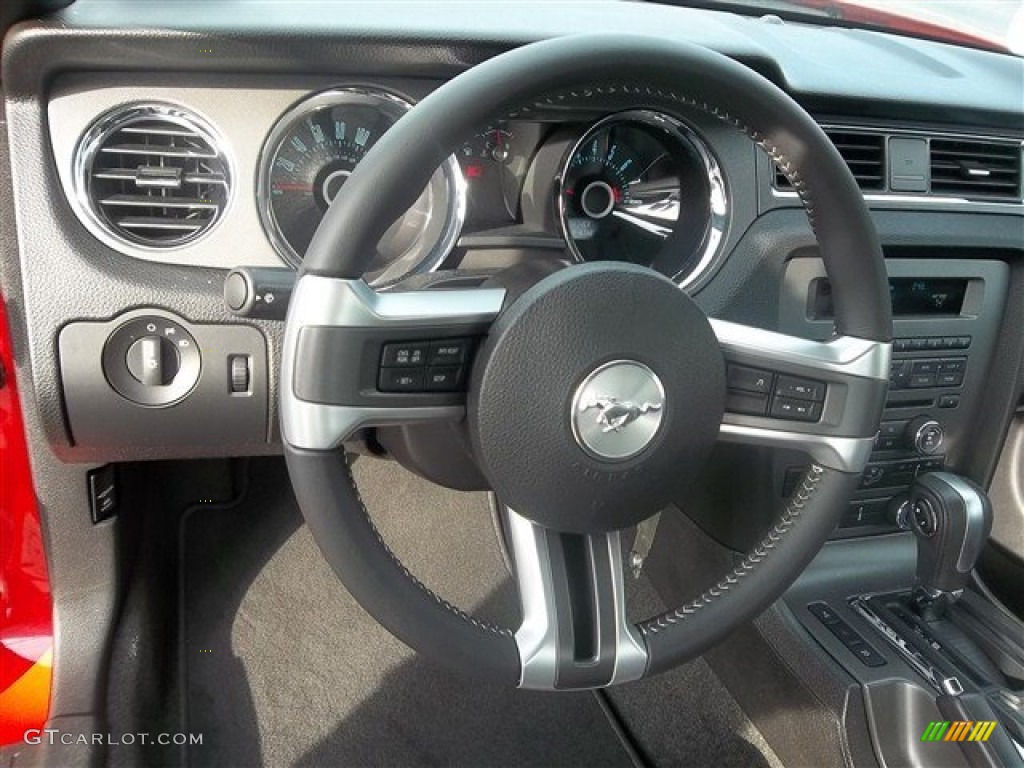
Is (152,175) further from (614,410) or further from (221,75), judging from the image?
(614,410)

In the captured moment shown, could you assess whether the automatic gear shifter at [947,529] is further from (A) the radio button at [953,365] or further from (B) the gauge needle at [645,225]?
(B) the gauge needle at [645,225]

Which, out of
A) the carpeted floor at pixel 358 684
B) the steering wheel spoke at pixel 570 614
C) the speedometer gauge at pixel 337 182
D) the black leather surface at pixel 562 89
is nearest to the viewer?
the black leather surface at pixel 562 89

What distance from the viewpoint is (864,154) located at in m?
1.62

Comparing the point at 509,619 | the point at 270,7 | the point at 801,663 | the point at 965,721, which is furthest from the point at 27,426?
the point at 965,721

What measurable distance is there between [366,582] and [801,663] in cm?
96

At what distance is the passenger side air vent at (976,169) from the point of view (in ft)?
5.57

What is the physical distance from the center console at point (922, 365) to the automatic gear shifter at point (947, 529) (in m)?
0.10

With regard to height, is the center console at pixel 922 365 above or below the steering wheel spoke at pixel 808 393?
below

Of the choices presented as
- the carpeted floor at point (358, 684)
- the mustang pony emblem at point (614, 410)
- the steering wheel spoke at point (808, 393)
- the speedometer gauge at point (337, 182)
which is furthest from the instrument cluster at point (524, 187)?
the carpeted floor at point (358, 684)

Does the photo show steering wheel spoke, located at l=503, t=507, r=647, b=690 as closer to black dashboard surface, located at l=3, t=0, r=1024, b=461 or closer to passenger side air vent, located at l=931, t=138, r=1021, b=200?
black dashboard surface, located at l=3, t=0, r=1024, b=461

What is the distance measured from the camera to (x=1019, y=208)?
1.75m

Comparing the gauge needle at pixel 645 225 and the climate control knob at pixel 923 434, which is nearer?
the gauge needle at pixel 645 225

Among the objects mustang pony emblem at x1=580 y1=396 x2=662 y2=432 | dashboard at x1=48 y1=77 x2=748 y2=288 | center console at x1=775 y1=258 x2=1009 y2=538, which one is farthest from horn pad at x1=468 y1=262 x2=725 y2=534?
center console at x1=775 y1=258 x2=1009 y2=538

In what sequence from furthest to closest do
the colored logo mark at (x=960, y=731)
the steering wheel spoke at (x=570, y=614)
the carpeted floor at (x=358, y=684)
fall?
the carpeted floor at (x=358, y=684)
the colored logo mark at (x=960, y=731)
the steering wheel spoke at (x=570, y=614)
